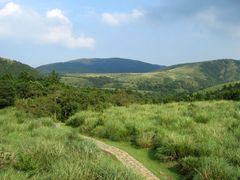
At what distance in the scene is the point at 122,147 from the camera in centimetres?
1781

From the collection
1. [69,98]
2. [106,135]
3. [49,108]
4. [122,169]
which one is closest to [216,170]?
[122,169]

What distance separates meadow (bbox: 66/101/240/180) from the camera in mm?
11826

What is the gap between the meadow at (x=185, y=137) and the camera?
38.8 feet

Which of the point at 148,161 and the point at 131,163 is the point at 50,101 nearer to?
the point at 148,161

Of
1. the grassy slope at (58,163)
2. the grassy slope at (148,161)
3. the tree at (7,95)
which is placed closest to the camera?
the grassy slope at (58,163)

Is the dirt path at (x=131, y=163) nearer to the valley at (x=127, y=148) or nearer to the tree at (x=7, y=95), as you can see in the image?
the valley at (x=127, y=148)

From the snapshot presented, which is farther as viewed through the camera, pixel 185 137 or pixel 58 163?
pixel 185 137

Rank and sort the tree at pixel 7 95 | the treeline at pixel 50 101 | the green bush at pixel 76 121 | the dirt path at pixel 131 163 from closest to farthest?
the dirt path at pixel 131 163 → the green bush at pixel 76 121 → the treeline at pixel 50 101 → the tree at pixel 7 95

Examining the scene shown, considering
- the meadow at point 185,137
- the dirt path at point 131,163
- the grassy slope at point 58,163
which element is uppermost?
the grassy slope at point 58,163

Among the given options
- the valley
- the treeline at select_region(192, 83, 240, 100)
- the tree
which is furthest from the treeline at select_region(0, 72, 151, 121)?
the treeline at select_region(192, 83, 240, 100)

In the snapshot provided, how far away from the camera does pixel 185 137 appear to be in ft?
51.2

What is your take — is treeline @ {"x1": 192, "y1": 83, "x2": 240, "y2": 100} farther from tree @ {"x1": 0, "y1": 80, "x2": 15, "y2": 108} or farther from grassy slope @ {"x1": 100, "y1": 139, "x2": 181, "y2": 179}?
tree @ {"x1": 0, "y1": 80, "x2": 15, "y2": 108}

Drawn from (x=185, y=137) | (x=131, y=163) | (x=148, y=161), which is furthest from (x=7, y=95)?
(x=131, y=163)

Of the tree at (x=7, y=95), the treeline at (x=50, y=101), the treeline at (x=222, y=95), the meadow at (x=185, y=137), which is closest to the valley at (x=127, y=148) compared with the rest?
the meadow at (x=185, y=137)
